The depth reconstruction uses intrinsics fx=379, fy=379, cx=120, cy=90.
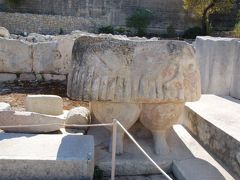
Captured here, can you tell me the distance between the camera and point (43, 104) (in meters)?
4.62

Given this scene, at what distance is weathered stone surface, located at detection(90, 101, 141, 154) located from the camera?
3361 millimetres

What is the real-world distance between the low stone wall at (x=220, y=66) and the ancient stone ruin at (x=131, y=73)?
1.94m

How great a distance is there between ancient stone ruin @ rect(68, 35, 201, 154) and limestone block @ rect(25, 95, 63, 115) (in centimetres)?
135

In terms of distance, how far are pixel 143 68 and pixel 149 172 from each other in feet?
3.05

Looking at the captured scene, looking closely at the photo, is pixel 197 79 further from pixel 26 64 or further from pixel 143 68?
pixel 26 64

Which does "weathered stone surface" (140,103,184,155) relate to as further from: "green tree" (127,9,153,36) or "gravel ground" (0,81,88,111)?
"green tree" (127,9,153,36)

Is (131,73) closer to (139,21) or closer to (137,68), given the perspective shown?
(137,68)

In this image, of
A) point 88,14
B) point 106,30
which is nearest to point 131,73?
point 106,30

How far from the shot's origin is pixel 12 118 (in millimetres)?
3643

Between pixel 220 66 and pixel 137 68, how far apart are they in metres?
2.26

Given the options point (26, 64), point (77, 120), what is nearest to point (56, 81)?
point (26, 64)

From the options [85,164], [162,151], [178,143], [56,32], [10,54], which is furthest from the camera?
[56,32]

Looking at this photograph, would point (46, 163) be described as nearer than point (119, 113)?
Yes

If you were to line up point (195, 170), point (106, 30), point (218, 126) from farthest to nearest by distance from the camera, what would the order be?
1. point (106, 30)
2. point (218, 126)
3. point (195, 170)
